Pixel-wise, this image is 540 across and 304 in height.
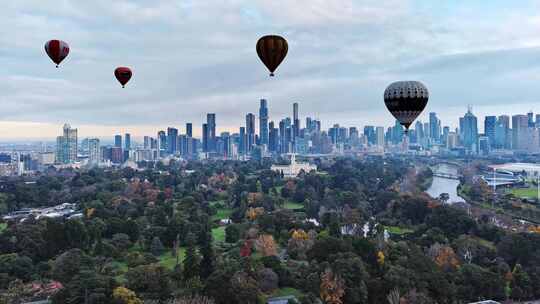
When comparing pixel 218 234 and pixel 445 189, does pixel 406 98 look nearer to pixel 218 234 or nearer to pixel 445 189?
pixel 218 234

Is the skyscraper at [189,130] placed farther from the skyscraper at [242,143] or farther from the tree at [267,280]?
the tree at [267,280]

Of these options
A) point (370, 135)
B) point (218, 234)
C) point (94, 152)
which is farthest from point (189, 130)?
point (218, 234)

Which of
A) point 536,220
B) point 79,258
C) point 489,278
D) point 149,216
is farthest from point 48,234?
point 536,220

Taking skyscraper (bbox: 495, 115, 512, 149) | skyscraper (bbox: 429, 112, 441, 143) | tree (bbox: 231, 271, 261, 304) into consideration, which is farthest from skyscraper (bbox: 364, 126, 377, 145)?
tree (bbox: 231, 271, 261, 304)

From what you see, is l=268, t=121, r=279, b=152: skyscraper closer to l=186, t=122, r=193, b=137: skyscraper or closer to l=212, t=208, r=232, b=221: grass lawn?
l=186, t=122, r=193, b=137: skyscraper

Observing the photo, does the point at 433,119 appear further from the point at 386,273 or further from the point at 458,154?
the point at 386,273
